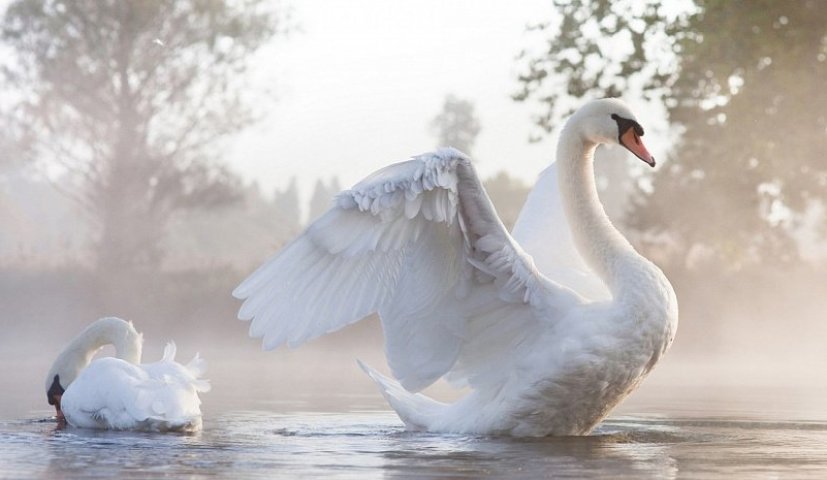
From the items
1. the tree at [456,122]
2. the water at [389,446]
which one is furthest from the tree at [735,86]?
the tree at [456,122]

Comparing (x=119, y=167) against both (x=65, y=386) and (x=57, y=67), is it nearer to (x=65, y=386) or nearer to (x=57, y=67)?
(x=57, y=67)

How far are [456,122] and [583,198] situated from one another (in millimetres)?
62227

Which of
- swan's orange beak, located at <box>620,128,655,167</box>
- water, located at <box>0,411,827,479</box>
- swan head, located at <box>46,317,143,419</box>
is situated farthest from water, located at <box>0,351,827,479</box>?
swan's orange beak, located at <box>620,128,655,167</box>

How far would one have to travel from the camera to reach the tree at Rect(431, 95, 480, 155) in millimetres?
69688

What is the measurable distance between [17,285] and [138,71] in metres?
6.10

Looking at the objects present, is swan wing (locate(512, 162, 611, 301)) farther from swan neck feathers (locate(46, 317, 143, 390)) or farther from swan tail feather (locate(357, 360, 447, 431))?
swan neck feathers (locate(46, 317, 143, 390))

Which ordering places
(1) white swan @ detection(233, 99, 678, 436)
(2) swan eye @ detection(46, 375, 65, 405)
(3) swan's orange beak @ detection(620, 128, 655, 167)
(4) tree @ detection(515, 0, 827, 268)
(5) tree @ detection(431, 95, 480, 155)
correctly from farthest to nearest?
(5) tree @ detection(431, 95, 480, 155), (4) tree @ detection(515, 0, 827, 268), (2) swan eye @ detection(46, 375, 65, 405), (3) swan's orange beak @ detection(620, 128, 655, 167), (1) white swan @ detection(233, 99, 678, 436)

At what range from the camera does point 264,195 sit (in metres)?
82.5

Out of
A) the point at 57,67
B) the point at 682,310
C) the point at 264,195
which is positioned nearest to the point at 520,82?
the point at 682,310

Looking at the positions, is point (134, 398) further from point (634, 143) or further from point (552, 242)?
point (634, 143)

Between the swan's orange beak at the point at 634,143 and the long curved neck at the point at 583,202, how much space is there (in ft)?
0.98

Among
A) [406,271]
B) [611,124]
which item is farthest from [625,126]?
[406,271]

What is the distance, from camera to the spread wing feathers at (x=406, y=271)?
7203 millimetres

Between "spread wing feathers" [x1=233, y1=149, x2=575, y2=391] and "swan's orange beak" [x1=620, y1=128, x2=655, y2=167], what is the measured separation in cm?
92
